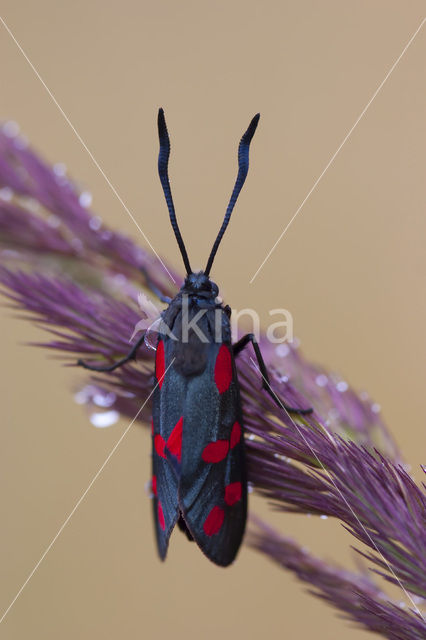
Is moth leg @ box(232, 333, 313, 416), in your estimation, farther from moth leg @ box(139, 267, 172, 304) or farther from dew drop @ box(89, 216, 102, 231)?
dew drop @ box(89, 216, 102, 231)

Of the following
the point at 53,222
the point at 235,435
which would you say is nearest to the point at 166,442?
the point at 235,435

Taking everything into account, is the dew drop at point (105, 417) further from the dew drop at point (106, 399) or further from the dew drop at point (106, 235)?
the dew drop at point (106, 235)

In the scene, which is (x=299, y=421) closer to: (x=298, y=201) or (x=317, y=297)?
(x=317, y=297)

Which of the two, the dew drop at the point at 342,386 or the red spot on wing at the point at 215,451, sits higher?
the dew drop at the point at 342,386

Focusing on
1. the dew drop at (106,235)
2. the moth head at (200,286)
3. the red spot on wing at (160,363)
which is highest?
the moth head at (200,286)

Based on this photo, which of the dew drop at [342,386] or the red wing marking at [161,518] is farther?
the red wing marking at [161,518]

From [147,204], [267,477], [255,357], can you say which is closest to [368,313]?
[147,204]

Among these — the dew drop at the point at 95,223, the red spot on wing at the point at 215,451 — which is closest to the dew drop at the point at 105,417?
the red spot on wing at the point at 215,451
